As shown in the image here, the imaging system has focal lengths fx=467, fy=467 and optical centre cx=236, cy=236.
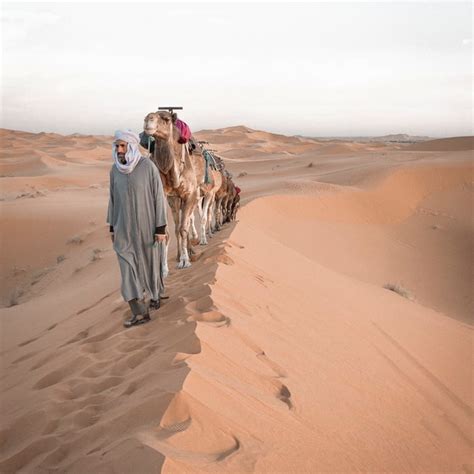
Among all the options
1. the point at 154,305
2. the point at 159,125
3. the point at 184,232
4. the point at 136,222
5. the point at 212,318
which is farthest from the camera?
the point at 184,232

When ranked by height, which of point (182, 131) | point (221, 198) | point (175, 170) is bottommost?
point (221, 198)

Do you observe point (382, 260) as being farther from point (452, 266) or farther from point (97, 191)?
point (97, 191)

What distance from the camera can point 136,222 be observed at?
16.4ft

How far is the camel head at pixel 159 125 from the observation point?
19.0 ft

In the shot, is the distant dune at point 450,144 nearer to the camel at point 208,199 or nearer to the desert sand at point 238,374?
the desert sand at point 238,374

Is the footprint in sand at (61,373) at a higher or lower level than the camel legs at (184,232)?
lower

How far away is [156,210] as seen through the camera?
201 inches

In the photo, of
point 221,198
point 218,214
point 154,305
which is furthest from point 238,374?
point 218,214

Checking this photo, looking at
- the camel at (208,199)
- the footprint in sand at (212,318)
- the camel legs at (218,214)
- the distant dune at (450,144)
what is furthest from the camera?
the distant dune at (450,144)

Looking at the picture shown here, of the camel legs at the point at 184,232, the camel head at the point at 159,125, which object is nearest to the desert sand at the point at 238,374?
the camel legs at the point at 184,232

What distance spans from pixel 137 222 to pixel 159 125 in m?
1.70

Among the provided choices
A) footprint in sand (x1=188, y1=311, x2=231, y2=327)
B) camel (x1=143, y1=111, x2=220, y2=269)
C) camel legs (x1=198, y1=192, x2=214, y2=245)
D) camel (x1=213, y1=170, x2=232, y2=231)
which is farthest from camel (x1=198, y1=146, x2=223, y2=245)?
footprint in sand (x1=188, y1=311, x2=231, y2=327)

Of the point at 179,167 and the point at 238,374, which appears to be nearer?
the point at 238,374

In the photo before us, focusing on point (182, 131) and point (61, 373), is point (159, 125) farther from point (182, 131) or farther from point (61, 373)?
point (61, 373)
